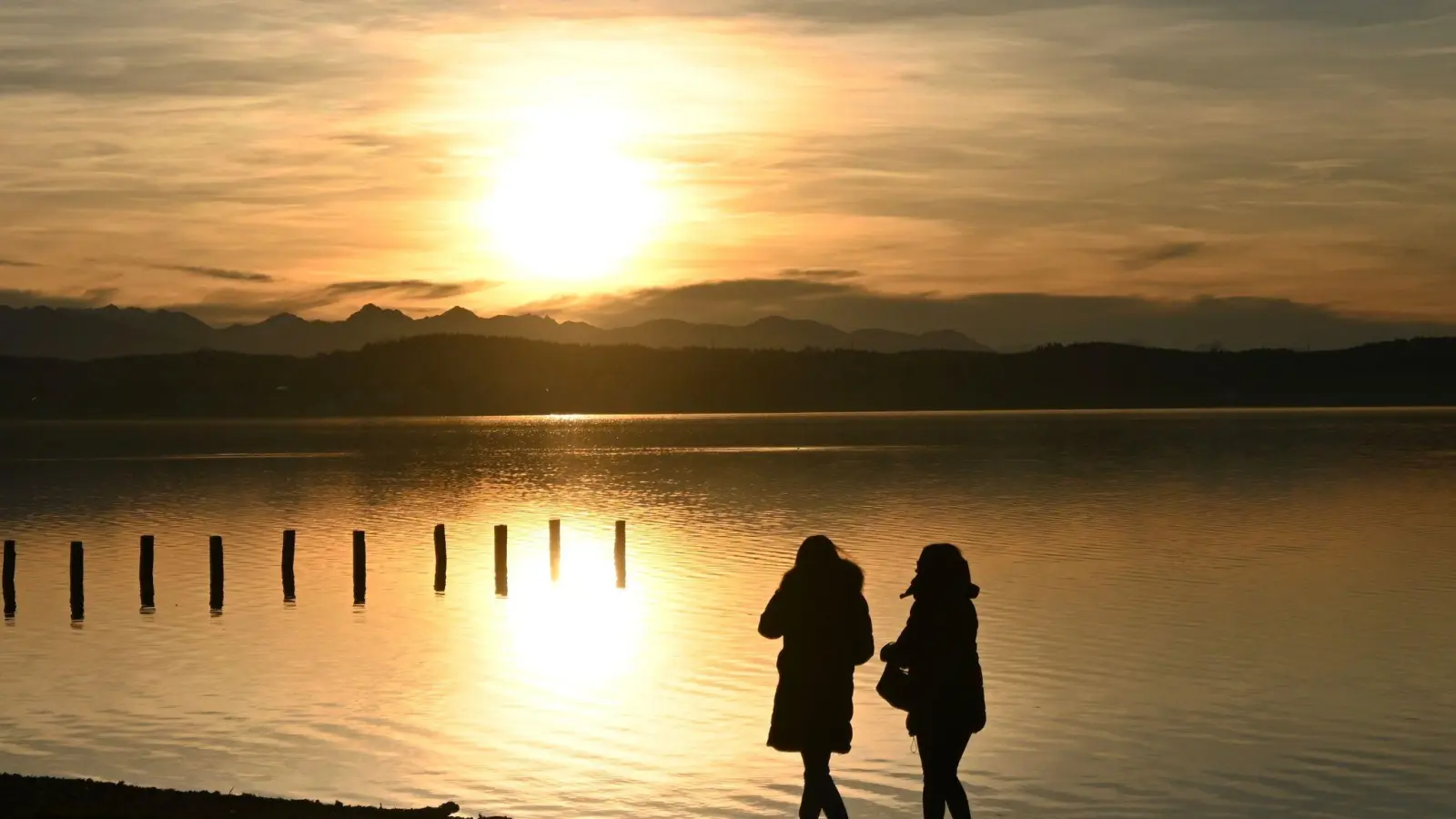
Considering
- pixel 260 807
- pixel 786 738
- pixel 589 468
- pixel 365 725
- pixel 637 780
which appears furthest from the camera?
pixel 589 468

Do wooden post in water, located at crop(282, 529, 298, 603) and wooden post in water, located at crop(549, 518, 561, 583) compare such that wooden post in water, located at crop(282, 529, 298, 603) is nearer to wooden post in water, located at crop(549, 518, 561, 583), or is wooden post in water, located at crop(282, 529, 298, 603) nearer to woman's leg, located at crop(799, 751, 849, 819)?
wooden post in water, located at crop(549, 518, 561, 583)

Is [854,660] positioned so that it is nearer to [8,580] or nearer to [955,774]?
[955,774]

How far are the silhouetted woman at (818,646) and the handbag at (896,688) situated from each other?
24 cm

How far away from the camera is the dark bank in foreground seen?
528 inches

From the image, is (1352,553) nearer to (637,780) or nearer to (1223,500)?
(1223,500)

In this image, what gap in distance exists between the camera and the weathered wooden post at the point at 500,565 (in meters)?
37.3

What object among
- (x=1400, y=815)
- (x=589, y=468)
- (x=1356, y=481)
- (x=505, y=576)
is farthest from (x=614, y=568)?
(x=589, y=468)

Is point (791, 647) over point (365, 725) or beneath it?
over

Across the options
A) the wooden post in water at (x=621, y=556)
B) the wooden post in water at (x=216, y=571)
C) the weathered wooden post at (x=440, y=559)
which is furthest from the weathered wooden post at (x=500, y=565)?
the wooden post in water at (x=216, y=571)

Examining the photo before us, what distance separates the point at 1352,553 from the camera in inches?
1706

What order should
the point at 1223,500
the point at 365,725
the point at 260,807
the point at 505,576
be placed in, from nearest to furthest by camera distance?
the point at 260,807
the point at 365,725
the point at 505,576
the point at 1223,500

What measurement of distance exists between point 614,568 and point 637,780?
79.7 ft

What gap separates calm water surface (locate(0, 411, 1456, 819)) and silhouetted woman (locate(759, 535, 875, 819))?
451 cm

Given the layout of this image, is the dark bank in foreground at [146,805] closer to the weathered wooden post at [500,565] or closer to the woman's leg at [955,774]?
the woman's leg at [955,774]
